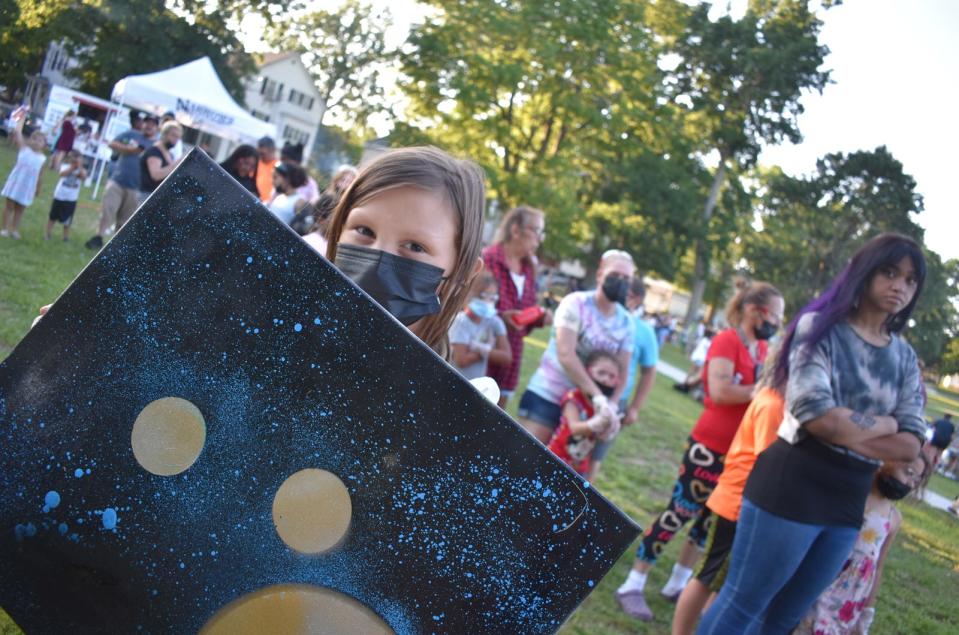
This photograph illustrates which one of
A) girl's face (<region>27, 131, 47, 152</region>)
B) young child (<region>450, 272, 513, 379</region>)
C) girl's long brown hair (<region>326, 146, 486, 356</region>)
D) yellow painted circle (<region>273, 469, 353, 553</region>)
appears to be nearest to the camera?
yellow painted circle (<region>273, 469, 353, 553</region>)

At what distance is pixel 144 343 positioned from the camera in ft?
2.83

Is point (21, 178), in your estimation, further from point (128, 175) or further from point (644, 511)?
point (644, 511)

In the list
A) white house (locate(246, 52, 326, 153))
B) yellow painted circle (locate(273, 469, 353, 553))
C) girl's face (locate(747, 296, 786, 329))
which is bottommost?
yellow painted circle (locate(273, 469, 353, 553))

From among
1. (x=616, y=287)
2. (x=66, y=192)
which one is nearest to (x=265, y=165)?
(x=66, y=192)

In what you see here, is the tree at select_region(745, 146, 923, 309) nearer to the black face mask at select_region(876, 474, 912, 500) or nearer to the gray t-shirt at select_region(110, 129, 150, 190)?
Answer: the gray t-shirt at select_region(110, 129, 150, 190)

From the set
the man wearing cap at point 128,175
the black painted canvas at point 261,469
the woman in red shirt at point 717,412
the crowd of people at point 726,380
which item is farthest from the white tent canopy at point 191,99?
the black painted canvas at point 261,469

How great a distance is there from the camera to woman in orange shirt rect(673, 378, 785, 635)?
3000mm

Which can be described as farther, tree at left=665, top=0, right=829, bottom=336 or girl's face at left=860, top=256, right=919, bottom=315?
tree at left=665, top=0, right=829, bottom=336

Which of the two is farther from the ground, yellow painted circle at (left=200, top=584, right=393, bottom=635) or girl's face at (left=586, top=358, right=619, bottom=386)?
yellow painted circle at (left=200, top=584, right=393, bottom=635)

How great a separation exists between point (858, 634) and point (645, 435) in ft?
23.4

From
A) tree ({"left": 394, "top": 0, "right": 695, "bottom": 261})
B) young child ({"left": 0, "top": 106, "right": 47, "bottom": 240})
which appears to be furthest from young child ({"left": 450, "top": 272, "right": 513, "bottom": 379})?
tree ({"left": 394, "top": 0, "right": 695, "bottom": 261})

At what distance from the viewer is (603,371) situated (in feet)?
13.4

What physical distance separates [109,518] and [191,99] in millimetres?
15405

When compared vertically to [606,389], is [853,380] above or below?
above
